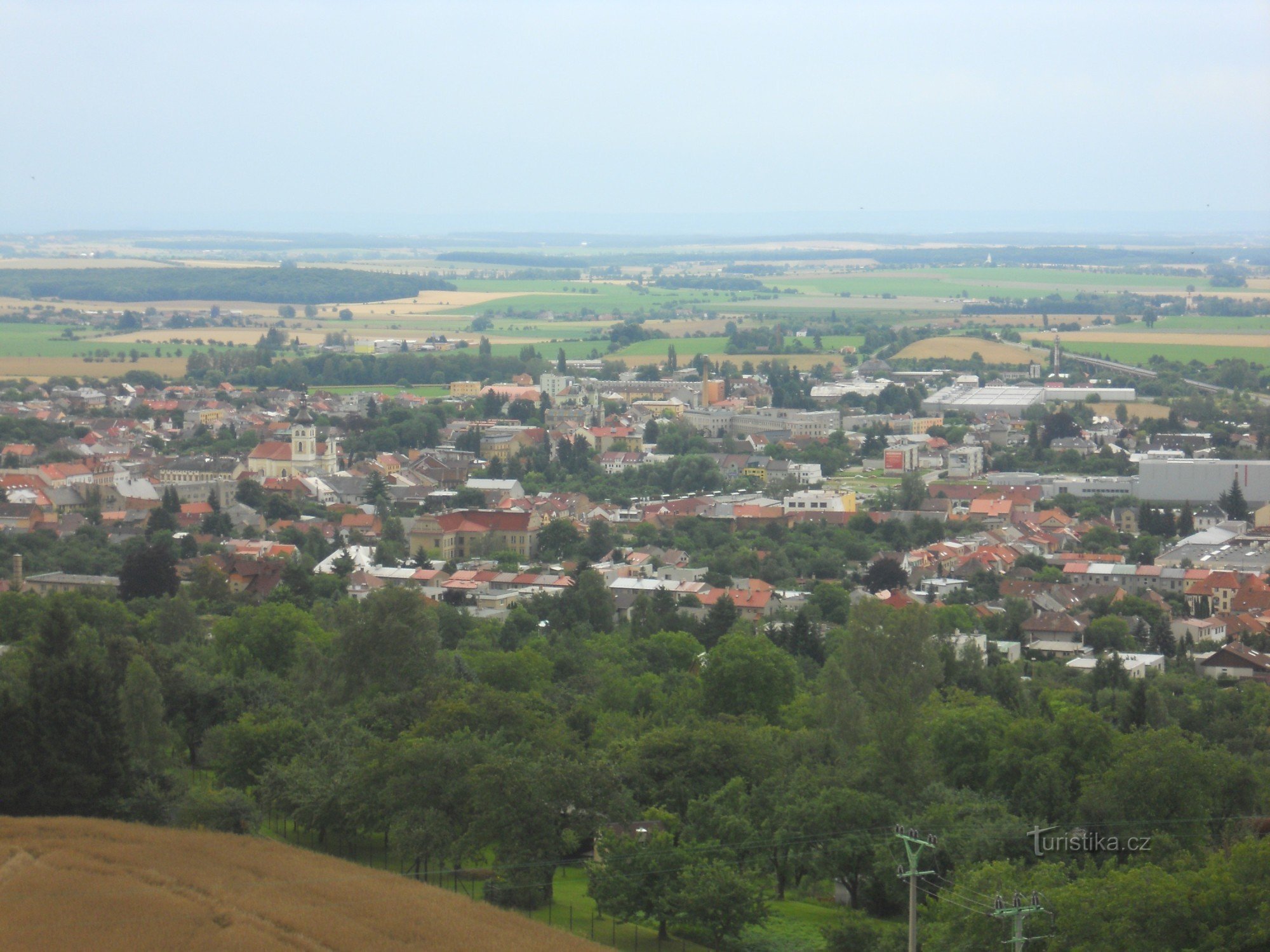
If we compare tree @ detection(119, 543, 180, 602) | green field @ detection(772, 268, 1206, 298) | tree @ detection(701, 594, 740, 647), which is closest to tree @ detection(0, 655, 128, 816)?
tree @ detection(701, 594, 740, 647)

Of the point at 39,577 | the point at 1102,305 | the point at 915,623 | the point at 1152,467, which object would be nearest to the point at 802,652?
the point at 915,623

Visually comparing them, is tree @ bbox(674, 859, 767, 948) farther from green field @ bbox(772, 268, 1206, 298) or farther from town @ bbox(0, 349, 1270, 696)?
green field @ bbox(772, 268, 1206, 298)

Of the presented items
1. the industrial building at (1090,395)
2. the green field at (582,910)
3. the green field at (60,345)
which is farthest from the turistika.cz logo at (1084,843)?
the green field at (60,345)

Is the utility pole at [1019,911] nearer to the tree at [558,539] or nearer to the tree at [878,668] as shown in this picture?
the tree at [878,668]

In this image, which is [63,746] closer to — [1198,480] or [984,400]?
[1198,480]

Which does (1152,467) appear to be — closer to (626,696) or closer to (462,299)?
(626,696)

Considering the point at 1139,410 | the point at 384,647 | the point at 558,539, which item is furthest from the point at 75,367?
the point at 384,647
